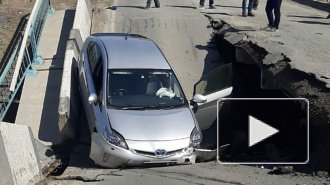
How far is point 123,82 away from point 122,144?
5.83ft

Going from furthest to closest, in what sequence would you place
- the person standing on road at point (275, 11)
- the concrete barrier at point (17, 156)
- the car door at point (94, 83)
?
the person standing on road at point (275, 11) < the car door at point (94, 83) < the concrete barrier at point (17, 156)

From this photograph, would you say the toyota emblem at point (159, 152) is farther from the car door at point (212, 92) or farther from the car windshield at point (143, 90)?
the car door at point (212, 92)

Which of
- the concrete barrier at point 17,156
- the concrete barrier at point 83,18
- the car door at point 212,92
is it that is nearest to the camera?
the concrete barrier at point 17,156

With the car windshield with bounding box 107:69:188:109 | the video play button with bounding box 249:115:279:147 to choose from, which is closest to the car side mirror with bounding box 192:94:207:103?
the car windshield with bounding box 107:69:188:109

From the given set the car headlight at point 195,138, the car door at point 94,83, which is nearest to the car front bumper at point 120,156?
the car headlight at point 195,138

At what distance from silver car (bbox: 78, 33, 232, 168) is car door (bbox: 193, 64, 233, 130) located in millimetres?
19

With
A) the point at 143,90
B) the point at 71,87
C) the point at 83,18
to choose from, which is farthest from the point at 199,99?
the point at 83,18

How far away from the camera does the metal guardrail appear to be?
12281 millimetres

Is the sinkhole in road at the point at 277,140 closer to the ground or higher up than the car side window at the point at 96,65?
closer to the ground

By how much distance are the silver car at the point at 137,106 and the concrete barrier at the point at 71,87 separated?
39 cm

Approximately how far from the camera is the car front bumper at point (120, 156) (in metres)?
8.83

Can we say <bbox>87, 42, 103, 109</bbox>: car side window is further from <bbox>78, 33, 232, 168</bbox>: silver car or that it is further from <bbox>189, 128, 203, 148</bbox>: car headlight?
<bbox>189, 128, 203, 148</bbox>: car headlight

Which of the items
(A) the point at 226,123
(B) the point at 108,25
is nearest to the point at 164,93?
(A) the point at 226,123

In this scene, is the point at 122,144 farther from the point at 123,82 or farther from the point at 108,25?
the point at 108,25
